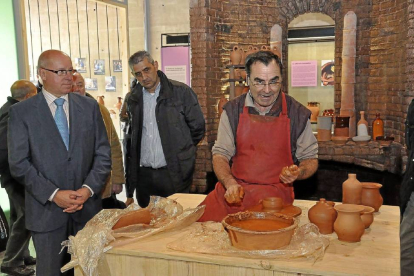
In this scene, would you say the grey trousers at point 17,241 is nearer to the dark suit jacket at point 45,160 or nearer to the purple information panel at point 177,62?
the dark suit jacket at point 45,160

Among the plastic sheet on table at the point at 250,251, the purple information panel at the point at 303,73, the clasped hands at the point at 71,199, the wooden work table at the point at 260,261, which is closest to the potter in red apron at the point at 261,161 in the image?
the plastic sheet on table at the point at 250,251

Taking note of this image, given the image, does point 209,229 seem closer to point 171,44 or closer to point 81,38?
point 171,44

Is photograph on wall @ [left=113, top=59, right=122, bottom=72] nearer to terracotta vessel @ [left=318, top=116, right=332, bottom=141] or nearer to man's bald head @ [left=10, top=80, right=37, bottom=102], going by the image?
terracotta vessel @ [left=318, top=116, right=332, bottom=141]

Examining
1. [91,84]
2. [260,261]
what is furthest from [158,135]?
[91,84]

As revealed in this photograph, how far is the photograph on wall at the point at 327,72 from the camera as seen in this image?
9469 mm

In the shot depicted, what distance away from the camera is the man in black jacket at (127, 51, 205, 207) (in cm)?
363

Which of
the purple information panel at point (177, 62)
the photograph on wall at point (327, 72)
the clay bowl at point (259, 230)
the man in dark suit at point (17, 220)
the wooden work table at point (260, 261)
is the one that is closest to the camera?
the wooden work table at point (260, 261)

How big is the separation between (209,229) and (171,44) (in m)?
6.06

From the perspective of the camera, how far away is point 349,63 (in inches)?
280

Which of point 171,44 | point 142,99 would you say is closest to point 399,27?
point 171,44

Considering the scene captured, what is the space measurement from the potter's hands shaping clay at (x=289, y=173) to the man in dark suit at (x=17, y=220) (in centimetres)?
223

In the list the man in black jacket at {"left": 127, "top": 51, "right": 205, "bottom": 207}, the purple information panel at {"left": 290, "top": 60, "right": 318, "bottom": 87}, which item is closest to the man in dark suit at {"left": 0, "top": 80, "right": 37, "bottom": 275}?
the man in black jacket at {"left": 127, "top": 51, "right": 205, "bottom": 207}

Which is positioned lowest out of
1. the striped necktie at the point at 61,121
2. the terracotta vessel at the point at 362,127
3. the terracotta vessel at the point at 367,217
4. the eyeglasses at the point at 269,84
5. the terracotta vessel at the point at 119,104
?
the terracotta vessel at the point at 362,127

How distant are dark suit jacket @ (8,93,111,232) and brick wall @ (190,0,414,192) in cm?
415
